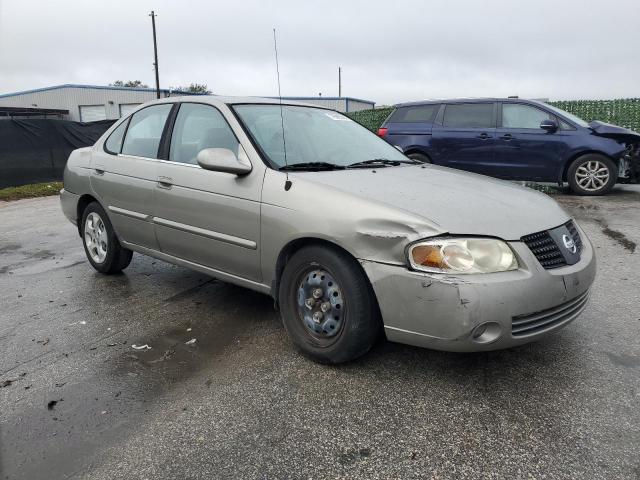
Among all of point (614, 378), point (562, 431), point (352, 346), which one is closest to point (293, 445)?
point (352, 346)

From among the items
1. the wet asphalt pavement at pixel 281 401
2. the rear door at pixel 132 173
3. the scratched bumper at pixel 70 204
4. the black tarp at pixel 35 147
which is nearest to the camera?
the wet asphalt pavement at pixel 281 401

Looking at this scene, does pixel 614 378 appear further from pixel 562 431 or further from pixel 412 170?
pixel 412 170

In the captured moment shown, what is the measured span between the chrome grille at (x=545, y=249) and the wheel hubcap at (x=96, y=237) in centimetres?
370

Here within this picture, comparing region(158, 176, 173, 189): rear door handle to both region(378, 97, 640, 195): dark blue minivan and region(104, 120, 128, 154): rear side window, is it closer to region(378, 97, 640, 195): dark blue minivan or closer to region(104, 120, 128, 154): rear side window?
region(104, 120, 128, 154): rear side window

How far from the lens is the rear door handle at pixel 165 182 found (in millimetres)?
3880

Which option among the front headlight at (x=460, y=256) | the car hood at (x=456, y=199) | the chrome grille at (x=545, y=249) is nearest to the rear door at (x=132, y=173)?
the car hood at (x=456, y=199)

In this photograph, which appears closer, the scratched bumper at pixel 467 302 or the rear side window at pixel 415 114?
the scratched bumper at pixel 467 302

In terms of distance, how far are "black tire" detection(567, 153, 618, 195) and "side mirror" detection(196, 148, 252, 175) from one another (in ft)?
24.2

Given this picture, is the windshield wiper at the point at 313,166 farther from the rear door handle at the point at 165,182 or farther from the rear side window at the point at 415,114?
the rear side window at the point at 415,114

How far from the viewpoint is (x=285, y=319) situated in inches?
125

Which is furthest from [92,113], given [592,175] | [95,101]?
[592,175]

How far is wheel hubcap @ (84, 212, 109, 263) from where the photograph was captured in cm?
484

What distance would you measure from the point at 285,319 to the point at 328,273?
1.56ft

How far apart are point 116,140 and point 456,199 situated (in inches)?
128
